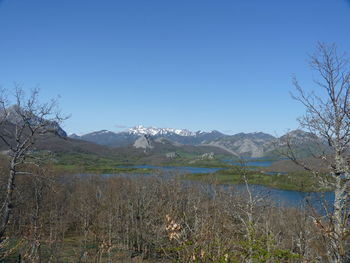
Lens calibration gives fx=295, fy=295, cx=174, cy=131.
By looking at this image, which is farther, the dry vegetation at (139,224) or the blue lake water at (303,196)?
the dry vegetation at (139,224)

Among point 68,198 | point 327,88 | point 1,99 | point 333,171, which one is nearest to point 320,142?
point 333,171

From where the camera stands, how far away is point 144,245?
94.6 ft

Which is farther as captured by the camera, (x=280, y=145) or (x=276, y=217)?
(x=276, y=217)

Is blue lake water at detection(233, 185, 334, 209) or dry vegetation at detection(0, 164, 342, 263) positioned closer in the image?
blue lake water at detection(233, 185, 334, 209)

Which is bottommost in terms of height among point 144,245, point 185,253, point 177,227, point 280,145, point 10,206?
point 144,245

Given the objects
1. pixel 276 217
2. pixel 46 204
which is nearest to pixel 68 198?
pixel 46 204

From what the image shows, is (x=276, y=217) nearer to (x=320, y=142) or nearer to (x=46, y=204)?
(x=320, y=142)

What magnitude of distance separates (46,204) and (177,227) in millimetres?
38609

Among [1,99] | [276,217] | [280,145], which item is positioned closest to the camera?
[280,145]

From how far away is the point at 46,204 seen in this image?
38750 mm

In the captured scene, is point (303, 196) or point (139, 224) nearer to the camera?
point (303, 196)

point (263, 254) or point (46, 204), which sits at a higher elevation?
point (263, 254)

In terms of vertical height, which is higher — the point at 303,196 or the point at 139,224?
the point at 303,196

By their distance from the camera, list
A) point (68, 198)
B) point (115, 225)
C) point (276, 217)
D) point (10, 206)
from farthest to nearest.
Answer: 1. point (68, 198)
2. point (276, 217)
3. point (115, 225)
4. point (10, 206)
